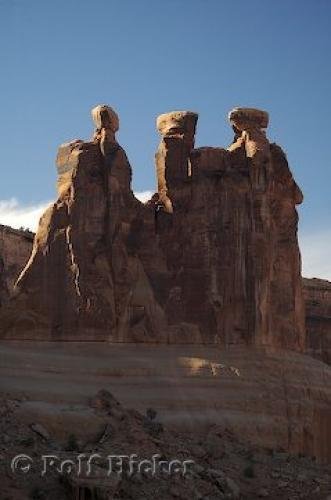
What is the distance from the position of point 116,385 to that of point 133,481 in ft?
22.0

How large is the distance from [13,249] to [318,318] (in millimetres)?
18863

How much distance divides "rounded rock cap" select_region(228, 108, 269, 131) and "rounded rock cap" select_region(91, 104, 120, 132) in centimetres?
530

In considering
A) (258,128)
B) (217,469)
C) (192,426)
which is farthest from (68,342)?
(258,128)

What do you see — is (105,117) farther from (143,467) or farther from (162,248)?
(143,467)

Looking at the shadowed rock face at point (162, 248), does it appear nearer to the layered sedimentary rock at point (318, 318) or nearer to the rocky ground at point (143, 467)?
the rocky ground at point (143, 467)

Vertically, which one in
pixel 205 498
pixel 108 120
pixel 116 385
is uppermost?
pixel 108 120

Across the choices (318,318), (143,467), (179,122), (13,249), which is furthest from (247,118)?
(318,318)

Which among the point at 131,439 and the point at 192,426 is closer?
the point at 131,439

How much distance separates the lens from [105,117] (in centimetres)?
4325

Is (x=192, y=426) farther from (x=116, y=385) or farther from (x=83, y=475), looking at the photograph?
(x=83, y=475)

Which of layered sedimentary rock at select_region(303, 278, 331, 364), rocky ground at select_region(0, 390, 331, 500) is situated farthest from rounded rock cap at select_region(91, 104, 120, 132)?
layered sedimentary rock at select_region(303, 278, 331, 364)

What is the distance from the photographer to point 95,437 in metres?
35.5

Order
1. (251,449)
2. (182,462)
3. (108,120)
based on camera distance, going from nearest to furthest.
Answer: (182,462), (251,449), (108,120)

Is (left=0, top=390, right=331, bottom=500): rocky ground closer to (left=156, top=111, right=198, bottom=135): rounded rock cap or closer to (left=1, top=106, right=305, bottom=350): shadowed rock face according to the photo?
(left=1, top=106, right=305, bottom=350): shadowed rock face
